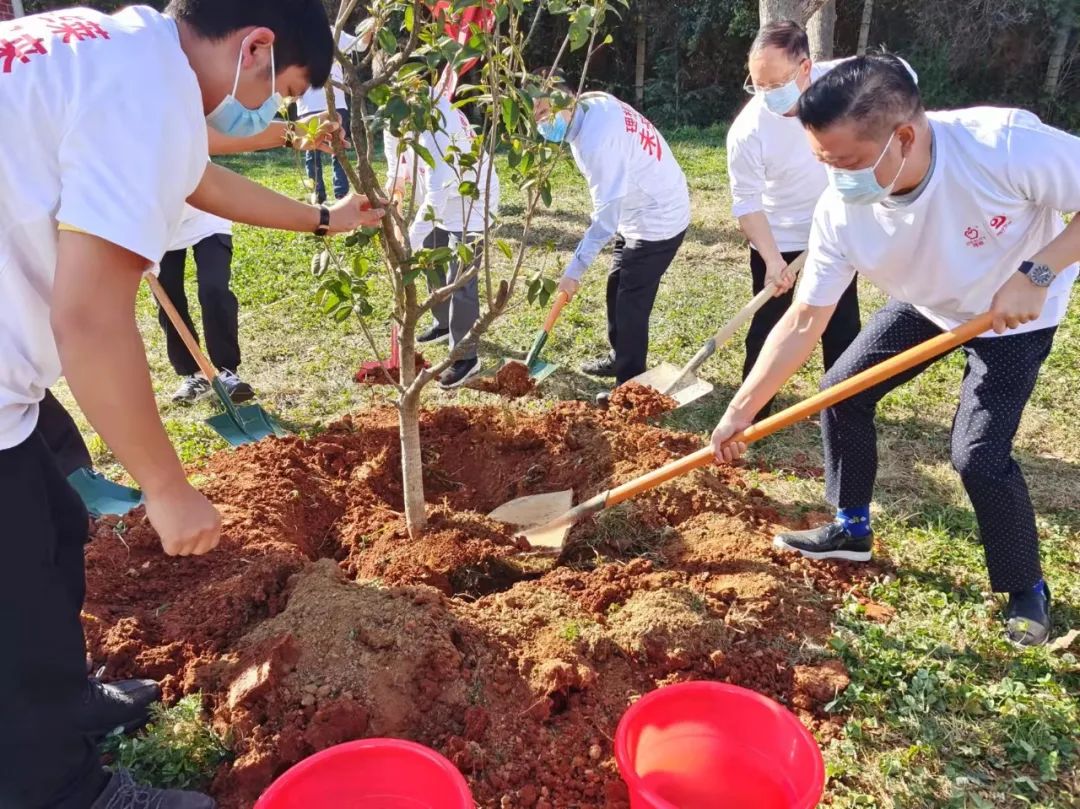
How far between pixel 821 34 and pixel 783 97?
446 cm

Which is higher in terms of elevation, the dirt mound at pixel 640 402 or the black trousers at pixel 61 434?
A: the black trousers at pixel 61 434

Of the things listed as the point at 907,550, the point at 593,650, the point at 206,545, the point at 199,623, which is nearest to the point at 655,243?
the point at 907,550

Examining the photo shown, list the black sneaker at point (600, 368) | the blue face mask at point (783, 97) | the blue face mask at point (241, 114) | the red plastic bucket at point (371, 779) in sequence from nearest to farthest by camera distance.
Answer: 1. the blue face mask at point (241, 114)
2. the red plastic bucket at point (371, 779)
3. the blue face mask at point (783, 97)
4. the black sneaker at point (600, 368)

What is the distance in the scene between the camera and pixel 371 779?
1851 millimetres

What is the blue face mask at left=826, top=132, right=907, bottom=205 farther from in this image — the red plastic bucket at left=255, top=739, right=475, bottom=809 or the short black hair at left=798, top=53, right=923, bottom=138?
the red plastic bucket at left=255, top=739, right=475, bottom=809

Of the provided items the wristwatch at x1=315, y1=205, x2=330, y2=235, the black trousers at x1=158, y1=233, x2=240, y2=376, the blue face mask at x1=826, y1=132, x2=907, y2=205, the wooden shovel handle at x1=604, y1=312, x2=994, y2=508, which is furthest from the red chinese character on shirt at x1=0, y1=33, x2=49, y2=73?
the black trousers at x1=158, y1=233, x2=240, y2=376

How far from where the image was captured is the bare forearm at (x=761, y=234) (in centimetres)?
380

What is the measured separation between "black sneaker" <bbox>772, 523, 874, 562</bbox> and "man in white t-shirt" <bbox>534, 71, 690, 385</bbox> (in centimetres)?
165

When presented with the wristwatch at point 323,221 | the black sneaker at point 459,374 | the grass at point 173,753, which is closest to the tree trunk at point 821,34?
the black sneaker at point 459,374

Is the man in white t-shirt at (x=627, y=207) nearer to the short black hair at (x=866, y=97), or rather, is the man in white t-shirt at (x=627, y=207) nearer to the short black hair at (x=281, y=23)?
the short black hair at (x=866, y=97)

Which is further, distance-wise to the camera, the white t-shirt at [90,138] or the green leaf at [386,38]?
the green leaf at [386,38]

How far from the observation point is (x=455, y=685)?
230 centimetres

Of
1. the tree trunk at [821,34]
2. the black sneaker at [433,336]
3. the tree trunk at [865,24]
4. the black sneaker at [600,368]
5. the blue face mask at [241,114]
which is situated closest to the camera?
the blue face mask at [241,114]

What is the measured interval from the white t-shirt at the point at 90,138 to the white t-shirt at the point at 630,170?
2463 mm
